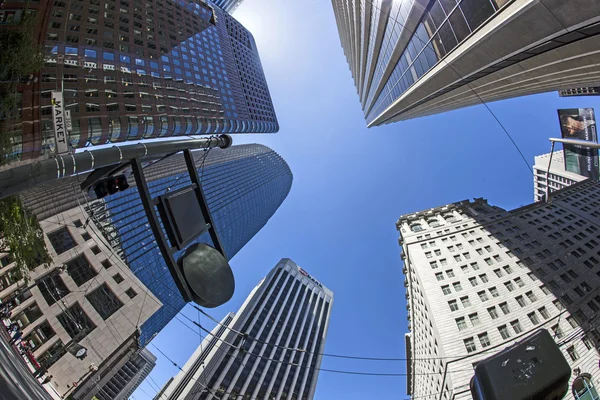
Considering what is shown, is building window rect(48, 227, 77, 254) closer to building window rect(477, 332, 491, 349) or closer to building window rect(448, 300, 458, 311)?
building window rect(448, 300, 458, 311)

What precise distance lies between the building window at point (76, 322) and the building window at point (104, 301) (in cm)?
108

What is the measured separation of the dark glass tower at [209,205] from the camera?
5603cm

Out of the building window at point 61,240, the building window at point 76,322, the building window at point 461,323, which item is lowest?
the building window at point 461,323

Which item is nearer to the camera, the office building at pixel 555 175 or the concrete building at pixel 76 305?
the concrete building at pixel 76 305

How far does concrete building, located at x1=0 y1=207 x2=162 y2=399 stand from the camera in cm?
1988

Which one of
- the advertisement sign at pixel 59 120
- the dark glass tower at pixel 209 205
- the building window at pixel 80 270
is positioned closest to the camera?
the advertisement sign at pixel 59 120

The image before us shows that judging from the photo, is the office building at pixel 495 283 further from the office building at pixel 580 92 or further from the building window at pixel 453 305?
the office building at pixel 580 92

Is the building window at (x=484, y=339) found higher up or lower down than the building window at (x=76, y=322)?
lower down

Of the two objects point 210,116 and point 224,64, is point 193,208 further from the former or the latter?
point 224,64

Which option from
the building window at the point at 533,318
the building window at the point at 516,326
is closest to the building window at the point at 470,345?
the building window at the point at 516,326

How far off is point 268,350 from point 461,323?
64827 millimetres

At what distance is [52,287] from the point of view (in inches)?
875

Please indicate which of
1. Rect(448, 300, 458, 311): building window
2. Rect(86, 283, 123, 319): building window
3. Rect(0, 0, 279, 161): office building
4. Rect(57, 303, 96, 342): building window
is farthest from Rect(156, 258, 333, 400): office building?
Rect(0, 0, 279, 161): office building

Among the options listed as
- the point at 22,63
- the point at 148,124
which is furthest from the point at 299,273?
the point at 22,63
